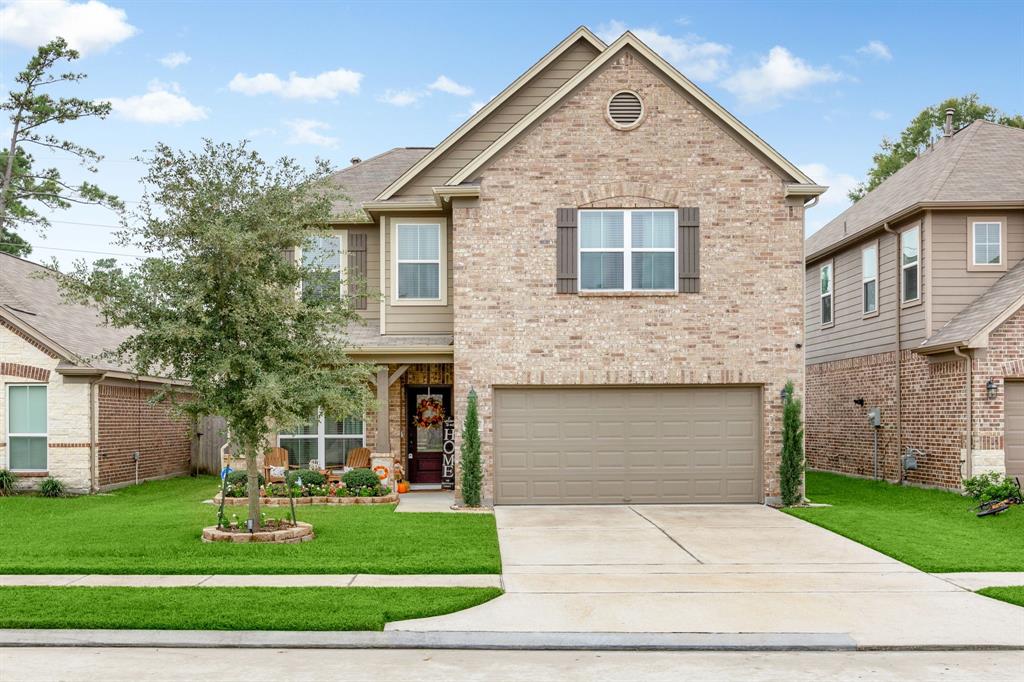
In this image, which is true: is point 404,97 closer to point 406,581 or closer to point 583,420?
point 583,420

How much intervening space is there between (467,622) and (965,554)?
679 cm

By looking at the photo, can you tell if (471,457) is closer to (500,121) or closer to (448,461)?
(448,461)

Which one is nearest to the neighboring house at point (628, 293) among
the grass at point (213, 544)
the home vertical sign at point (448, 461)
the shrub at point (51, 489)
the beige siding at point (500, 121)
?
the beige siding at point (500, 121)

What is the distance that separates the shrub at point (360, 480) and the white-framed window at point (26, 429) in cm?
675

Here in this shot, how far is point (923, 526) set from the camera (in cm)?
1398

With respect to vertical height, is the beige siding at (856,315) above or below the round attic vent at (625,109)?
below

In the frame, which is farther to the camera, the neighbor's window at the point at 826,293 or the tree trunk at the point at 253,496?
the neighbor's window at the point at 826,293

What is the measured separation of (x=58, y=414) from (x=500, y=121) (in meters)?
10.8

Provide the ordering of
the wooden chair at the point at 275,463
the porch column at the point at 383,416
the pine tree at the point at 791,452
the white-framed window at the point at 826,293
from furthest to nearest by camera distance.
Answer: the white-framed window at the point at 826,293 < the wooden chair at the point at 275,463 < the porch column at the point at 383,416 < the pine tree at the point at 791,452

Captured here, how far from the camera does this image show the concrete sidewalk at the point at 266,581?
31.8 feet

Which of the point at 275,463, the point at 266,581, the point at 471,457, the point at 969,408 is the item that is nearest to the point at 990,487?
the point at 969,408

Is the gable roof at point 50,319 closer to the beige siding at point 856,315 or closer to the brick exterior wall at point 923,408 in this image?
the brick exterior wall at point 923,408

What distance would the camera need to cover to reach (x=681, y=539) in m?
12.9

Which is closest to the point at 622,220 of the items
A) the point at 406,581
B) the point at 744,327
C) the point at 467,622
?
the point at 744,327
